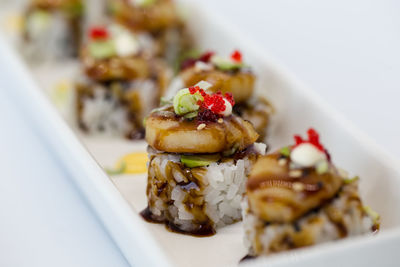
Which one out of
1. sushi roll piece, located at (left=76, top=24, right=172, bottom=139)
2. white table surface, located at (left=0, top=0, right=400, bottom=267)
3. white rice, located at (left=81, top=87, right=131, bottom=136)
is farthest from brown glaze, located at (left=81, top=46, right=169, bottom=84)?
white table surface, located at (left=0, top=0, right=400, bottom=267)

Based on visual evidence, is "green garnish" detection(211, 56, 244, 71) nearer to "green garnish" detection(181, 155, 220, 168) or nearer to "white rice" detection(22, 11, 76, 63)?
"green garnish" detection(181, 155, 220, 168)

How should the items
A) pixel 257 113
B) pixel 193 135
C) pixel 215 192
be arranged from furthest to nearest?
pixel 257 113, pixel 215 192, pixel 193 135

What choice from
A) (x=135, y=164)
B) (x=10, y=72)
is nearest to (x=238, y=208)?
(x=135, y=164)

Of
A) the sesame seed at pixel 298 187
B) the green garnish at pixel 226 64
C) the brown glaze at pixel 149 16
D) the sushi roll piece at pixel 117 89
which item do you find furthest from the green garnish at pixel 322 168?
the brown glaze at pixel 149 16

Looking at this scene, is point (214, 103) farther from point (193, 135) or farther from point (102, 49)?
point (102, 49)

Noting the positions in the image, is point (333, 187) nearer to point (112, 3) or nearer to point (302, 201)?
point (302, 201)

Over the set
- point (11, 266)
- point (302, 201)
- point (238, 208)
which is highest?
point (302, 201)

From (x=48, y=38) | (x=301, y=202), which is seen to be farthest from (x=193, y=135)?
(x=48, y=38)
